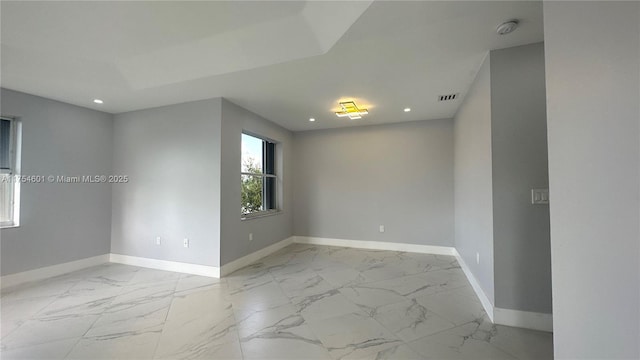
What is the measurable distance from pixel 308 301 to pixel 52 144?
4.29m

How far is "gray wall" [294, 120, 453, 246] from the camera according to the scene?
472cm

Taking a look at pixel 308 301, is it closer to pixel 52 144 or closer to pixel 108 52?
pixel 108 52

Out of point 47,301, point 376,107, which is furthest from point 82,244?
point 376,107

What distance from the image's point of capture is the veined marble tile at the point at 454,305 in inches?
94.0

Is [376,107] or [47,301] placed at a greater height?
[376,107]

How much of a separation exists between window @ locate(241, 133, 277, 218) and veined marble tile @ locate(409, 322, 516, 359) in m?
3.18

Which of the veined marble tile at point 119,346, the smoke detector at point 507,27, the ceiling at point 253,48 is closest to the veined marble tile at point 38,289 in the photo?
the veined marble tile at point 119,346

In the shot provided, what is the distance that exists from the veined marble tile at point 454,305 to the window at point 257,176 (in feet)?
9.90

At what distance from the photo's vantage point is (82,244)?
387 cm

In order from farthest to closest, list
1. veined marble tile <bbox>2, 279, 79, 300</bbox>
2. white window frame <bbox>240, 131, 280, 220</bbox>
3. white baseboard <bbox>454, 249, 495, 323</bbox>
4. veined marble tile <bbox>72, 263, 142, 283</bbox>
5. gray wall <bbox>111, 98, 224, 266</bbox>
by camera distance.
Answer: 1. white window frame <bbox>240, 131, 280, 220</bbox>
2. gray wall <bbox>111, 98, 224, 266</bbox>
3. veined marble tile <bbox>72, 263, 142, 283</bbox>
4. veined marble tile <bbox>2, 279, 79, 300</bbox>
5. white baseboard <bbox>454, 249, 495, 323</bbox>

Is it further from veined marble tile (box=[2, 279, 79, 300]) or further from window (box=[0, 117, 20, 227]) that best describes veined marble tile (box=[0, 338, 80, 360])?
window (box=[0, 117, 20, 227])

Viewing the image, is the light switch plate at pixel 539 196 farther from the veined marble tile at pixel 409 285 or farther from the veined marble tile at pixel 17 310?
the veined marble tile at pixel 17 310

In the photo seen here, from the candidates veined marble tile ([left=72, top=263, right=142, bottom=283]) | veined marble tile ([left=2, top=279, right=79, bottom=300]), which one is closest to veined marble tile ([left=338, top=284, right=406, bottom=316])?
veined marble tile ([left=72, top=263, right=142, bottom=283])

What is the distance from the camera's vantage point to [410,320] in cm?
234
